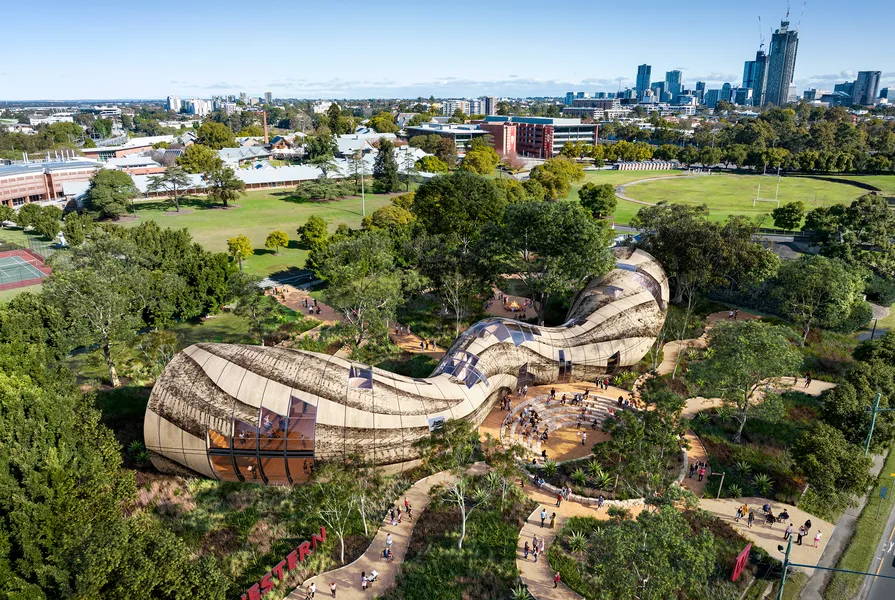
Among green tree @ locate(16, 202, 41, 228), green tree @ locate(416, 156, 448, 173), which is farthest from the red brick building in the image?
green tree @ locate(416, 156, 448, 173)

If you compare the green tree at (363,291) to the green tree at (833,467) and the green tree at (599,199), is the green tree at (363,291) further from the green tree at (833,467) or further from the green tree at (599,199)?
the green tree at (599,199)

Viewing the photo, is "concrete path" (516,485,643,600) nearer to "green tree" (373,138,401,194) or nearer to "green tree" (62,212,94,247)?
"green tree" (62,212,94,247)

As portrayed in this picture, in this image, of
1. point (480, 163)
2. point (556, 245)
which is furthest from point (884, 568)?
point (480, 163)

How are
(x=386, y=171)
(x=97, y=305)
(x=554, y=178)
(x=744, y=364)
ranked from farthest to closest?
(x=386, y=171)
(x=554, y=178)
(x=97, y=305)
(x=744, y=364)

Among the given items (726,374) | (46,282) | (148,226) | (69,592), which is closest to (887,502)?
(726,374)

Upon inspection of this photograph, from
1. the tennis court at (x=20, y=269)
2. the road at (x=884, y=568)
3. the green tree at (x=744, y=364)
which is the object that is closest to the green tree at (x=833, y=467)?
the road at (x=884, y=568)

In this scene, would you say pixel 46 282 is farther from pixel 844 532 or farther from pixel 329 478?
pixel 844 532

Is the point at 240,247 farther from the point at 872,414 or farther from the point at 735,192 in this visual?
the point at 735,192
